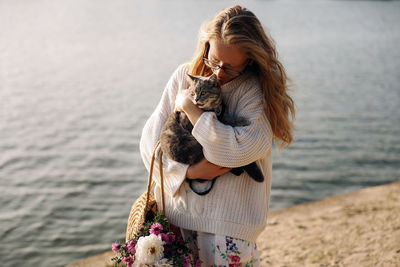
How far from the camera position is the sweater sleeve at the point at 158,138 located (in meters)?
2.08

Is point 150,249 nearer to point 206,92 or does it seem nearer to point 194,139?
point 194,139

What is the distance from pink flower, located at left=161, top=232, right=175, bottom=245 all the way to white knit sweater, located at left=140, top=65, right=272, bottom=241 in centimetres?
14

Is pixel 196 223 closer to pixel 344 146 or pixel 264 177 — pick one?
pixel 264 177

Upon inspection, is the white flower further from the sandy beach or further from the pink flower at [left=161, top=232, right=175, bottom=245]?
the sandy beach

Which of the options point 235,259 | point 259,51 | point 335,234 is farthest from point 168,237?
point 335,234

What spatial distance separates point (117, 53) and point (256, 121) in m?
11.6

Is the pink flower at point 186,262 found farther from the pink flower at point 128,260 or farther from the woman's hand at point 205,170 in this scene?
the woman's hand at point 205,170

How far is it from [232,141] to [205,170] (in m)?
0.21

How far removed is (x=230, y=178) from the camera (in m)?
2.06

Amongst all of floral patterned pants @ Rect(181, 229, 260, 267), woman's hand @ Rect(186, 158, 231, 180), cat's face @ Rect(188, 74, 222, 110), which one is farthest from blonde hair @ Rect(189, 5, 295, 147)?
floral patterned pants @ Rect(181, 229, 260, 267)

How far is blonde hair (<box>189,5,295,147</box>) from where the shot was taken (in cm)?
197

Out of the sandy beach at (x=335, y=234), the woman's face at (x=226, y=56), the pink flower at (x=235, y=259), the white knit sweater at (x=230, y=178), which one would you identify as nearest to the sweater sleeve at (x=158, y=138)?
the white knit sweater at (x=230, y=178)

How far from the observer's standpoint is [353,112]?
855cm

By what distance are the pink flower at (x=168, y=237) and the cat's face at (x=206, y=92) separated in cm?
71
